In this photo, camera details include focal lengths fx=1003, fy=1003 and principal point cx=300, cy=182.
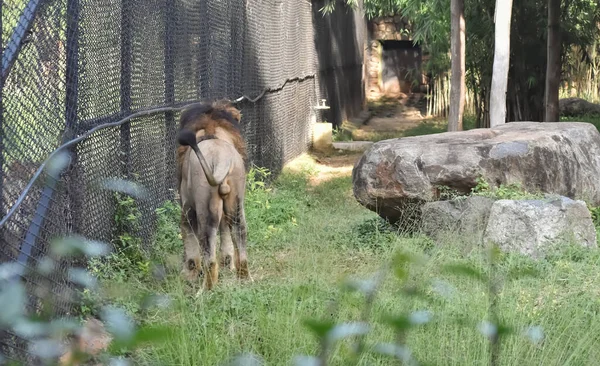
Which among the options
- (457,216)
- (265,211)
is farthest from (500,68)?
(457,216)

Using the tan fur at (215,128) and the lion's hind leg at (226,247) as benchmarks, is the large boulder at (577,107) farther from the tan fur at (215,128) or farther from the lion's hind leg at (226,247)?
the lion's hind leg at (226,247)

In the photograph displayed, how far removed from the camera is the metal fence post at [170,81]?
7867 millimetres

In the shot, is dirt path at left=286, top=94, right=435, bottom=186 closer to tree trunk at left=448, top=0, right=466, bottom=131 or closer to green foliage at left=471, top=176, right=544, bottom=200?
tree trunk at left=448, top=0, right=466, bottom=131

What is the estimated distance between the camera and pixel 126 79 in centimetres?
680

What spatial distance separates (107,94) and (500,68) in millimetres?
6619

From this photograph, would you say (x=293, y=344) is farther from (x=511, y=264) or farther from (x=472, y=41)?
(x=472, y=41)

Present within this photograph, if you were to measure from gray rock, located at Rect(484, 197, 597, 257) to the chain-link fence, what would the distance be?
8.17 feet

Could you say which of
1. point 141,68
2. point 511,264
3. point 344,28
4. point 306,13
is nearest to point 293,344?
point 511,264

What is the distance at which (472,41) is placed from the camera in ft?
59.0

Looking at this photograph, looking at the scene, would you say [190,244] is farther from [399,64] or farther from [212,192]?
[399,64]

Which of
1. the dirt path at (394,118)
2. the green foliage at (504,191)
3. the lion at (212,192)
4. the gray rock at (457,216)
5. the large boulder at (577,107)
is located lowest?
the dirt path at (394,118)

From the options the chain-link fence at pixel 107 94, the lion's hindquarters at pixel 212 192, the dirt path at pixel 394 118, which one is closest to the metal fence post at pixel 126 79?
the chain-link fence at pixel 107 94

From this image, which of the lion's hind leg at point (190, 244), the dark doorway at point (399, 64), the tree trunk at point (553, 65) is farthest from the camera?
the dark doorway at point (399, 64)

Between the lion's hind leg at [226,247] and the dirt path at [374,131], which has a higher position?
the lion's hind leg at [226,247]
